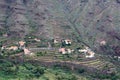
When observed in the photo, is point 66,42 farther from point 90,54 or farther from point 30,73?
point 30,73

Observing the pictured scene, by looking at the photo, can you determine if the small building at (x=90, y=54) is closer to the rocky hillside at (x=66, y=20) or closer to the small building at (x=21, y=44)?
the rocky hillside at (x=66, y=20)

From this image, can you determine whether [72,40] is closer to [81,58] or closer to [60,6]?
[81,58]

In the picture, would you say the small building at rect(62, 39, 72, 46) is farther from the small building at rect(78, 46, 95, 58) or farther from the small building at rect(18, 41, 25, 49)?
the small building at rect(18, 41, 25, 49)

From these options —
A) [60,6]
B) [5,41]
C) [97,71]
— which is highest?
[60,6]

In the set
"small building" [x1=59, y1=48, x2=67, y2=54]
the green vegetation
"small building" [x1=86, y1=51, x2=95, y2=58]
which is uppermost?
"small building" [x1=59, y1=48, x2=67, y2=54]

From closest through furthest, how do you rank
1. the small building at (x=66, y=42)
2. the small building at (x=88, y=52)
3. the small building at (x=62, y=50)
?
1. the small building at (x=88, y=52)
2. the small building at (x=62, y=50)
3. the small building at (x=66, y=42)

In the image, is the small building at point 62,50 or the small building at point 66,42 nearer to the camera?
the small building at point 62,50

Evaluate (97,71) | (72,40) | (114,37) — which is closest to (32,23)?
(72,40)

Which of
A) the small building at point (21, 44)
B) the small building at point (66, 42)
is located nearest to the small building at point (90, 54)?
the small building at point (66, 42)

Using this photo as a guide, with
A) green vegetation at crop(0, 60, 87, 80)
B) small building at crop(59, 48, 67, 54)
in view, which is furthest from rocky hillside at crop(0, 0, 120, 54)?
green vegetation at crop(0, 60, 87, 80)
